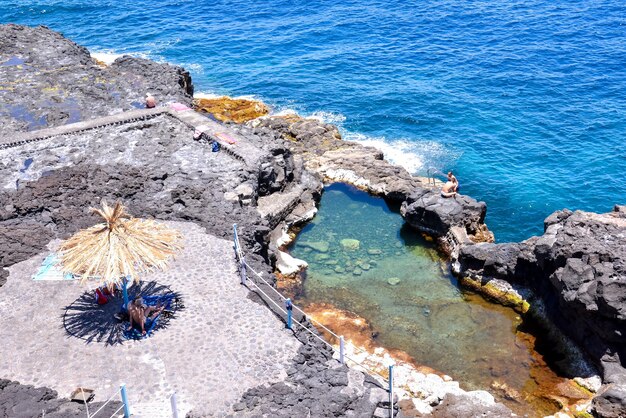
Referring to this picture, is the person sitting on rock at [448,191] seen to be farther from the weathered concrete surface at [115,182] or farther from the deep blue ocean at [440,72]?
the weathered concrete surface at [115,182]

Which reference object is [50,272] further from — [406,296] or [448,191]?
[448,191]

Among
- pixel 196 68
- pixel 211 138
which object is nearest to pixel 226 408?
pixel 211 138

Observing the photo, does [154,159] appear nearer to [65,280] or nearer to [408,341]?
[65,280]

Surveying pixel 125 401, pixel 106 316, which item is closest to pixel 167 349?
pixel 106 316

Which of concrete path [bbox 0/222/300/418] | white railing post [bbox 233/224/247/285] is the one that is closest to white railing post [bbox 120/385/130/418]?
concrete path [bbox 0/222/300/418]

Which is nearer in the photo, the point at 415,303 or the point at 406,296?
the point at 415,303

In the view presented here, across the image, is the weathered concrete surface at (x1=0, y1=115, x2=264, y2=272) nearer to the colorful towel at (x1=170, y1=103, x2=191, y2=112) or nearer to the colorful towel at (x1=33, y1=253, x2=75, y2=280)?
the colorful towel at (x1=33, y1=253, x2=75, y2=280)
